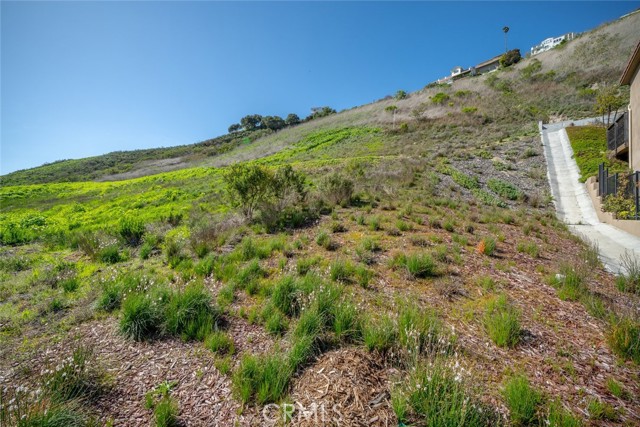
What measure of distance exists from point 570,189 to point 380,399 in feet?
57.6

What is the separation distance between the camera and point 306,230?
337 inches

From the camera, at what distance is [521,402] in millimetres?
2396

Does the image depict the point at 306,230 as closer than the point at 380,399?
No

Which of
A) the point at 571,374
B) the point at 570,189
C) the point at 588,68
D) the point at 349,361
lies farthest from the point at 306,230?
the point at 588,68

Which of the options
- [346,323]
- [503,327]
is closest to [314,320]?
[346,323]

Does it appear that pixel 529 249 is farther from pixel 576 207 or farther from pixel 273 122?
pixel 273 122

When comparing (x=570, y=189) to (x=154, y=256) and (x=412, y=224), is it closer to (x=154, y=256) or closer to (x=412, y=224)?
(x=412, y=224)

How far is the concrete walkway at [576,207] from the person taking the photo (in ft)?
24.7

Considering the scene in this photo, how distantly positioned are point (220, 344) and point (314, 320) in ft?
4.12

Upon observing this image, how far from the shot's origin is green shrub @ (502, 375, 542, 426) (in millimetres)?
2340

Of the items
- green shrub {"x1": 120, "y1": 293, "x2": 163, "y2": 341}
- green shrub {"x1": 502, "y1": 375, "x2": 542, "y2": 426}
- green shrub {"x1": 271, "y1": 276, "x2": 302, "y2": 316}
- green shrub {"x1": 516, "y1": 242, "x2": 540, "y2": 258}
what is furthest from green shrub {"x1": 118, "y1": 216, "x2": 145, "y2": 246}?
green shrub {"x1": 516, "y1": 242, "x2": 540, "y2": 258}

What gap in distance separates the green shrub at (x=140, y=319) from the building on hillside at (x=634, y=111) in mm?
19134

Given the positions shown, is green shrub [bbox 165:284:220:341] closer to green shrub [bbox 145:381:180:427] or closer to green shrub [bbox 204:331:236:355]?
green shrub [bbox 204:331:236:355]

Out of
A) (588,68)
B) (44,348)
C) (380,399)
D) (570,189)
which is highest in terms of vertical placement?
(588,68)
